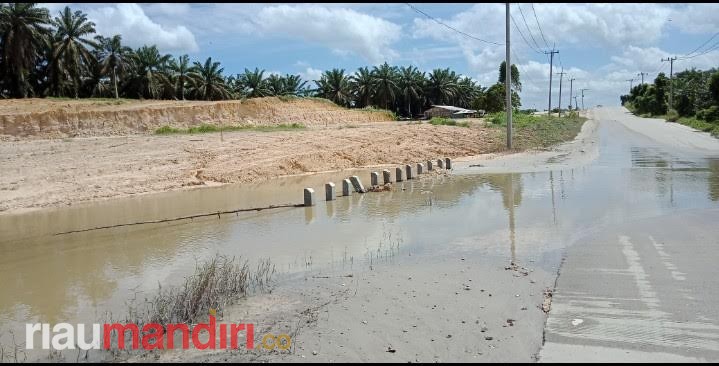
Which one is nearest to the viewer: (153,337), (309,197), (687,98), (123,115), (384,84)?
(153,337)

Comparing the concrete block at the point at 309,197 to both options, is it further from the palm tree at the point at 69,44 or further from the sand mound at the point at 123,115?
the palm tree at the point at 69,44

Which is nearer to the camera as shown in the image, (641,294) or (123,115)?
(641,294)

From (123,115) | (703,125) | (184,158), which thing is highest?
(123,115)

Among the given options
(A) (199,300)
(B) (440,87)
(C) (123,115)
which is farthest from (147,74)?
(A) (199,300)

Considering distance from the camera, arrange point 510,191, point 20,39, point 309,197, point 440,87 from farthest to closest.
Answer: point 440,87 → point 20,39 → point 510,191 → point 309,197

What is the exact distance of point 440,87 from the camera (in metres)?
77.3

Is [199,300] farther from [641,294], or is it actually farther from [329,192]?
[329,192]

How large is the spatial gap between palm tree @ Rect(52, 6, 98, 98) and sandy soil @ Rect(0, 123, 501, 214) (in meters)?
24.6

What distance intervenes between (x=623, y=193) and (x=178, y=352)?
1342 centimetres

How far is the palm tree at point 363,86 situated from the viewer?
68.4m

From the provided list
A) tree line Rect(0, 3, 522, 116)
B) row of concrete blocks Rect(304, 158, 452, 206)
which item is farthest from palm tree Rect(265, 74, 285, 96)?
row of concrete blocks Rect(304, 158, 452, 206)

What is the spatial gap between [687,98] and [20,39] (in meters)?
63.3

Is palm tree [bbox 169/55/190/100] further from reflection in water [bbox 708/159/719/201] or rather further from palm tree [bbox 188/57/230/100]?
reflection in water [bbox 708/159/719/201]

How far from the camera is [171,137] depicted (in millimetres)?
26859
